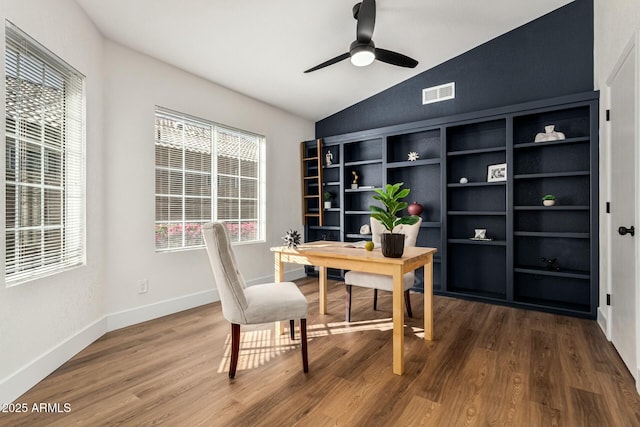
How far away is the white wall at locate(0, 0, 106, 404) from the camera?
1787 millimetres

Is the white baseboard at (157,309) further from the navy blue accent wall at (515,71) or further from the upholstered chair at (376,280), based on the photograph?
the navy blue accent wall at (515,71)

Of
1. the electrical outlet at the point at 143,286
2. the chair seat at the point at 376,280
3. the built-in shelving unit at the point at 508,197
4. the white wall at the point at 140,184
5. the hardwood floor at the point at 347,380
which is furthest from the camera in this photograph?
the built-in shelving unit at the point at 508,197

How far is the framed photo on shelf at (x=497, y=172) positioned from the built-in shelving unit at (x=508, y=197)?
0.05 m

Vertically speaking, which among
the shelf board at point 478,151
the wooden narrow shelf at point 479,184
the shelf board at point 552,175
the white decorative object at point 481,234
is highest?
the shelf board at point 478,151

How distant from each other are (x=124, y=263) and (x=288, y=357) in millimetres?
1894

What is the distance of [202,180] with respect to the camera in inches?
147

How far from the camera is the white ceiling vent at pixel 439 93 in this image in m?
4.16

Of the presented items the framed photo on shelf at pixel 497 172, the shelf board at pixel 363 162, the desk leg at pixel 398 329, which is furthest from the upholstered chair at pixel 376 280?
the shelf board at pixel 363 162

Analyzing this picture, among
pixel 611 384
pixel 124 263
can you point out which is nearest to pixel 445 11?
pixel 611 384

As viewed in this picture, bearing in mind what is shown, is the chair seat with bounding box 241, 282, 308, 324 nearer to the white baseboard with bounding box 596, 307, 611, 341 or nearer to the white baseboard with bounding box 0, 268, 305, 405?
the white baseboard with bounding box 0, 268, 305, 405

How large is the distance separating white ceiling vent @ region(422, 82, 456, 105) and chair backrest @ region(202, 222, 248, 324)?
3623 millimetres

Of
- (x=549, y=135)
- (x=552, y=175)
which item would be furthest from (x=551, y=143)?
(x=552, y=175)

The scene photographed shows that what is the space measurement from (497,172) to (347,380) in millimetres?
3147

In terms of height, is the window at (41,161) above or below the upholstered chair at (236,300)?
above
